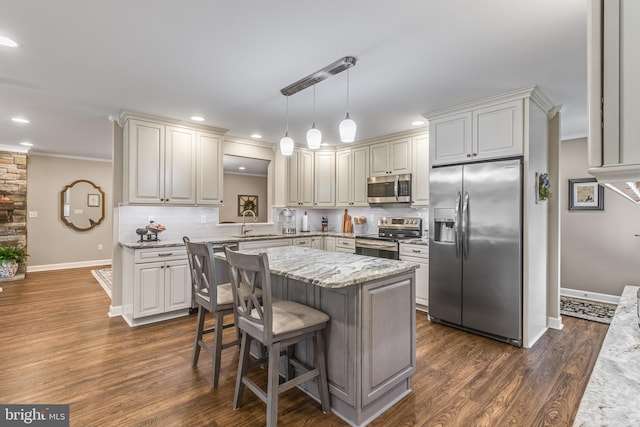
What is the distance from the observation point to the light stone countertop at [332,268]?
1.88m

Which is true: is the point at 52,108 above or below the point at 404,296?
above

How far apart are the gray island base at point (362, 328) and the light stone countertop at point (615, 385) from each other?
1089 mm

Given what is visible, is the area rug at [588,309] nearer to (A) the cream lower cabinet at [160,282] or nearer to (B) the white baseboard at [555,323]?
(B) the white baseboard at [555,323]

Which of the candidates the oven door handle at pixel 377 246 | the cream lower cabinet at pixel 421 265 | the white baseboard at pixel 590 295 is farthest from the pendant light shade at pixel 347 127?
the white baseboard at pixel 590 295

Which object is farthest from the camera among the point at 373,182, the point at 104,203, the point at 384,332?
the point at 104,203

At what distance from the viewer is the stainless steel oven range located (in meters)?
4.31

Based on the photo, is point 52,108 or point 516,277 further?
point 52,108

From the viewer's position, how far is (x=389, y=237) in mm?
4516

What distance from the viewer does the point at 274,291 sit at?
8.79 ft

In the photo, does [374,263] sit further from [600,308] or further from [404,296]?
[600,308]

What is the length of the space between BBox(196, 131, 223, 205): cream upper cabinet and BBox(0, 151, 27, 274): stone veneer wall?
442 cm

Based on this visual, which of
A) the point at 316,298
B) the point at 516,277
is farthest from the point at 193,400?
the point at 516,277

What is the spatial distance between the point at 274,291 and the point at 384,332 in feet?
3.25

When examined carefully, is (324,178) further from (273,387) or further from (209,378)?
(273,387)
